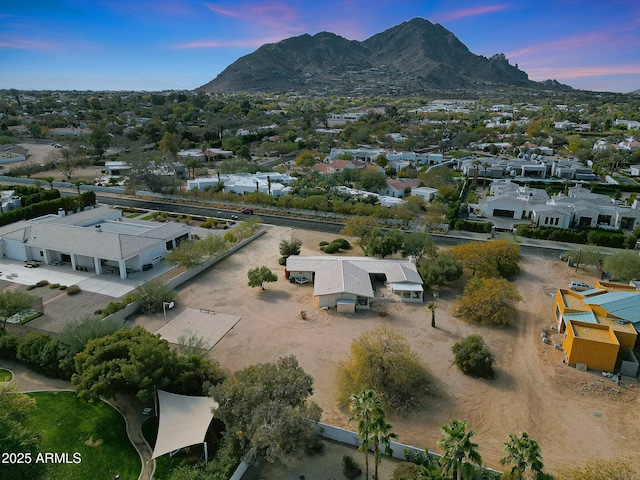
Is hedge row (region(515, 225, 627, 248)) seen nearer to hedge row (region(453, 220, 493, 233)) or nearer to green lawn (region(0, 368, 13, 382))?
hedge row (region(453, 220, 493, 233))

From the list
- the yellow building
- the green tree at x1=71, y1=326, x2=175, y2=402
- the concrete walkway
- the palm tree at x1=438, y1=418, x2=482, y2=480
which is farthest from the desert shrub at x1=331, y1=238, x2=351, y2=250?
the palm tree at x1=438, y1=418, x2=482, y2=480

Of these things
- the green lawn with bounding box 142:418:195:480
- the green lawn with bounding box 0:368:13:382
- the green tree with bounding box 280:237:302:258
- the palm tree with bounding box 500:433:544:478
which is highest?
the palm tree with bounding box 500:433:544:478

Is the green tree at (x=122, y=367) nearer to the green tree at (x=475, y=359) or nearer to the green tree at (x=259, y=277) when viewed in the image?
the green tree at (x=259, y=277)

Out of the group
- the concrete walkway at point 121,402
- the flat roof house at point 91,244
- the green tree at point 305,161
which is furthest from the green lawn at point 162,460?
the green tree at point 305,161

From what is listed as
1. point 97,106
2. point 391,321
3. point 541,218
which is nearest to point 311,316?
point 391,321

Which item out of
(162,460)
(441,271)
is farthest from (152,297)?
(441,271)
